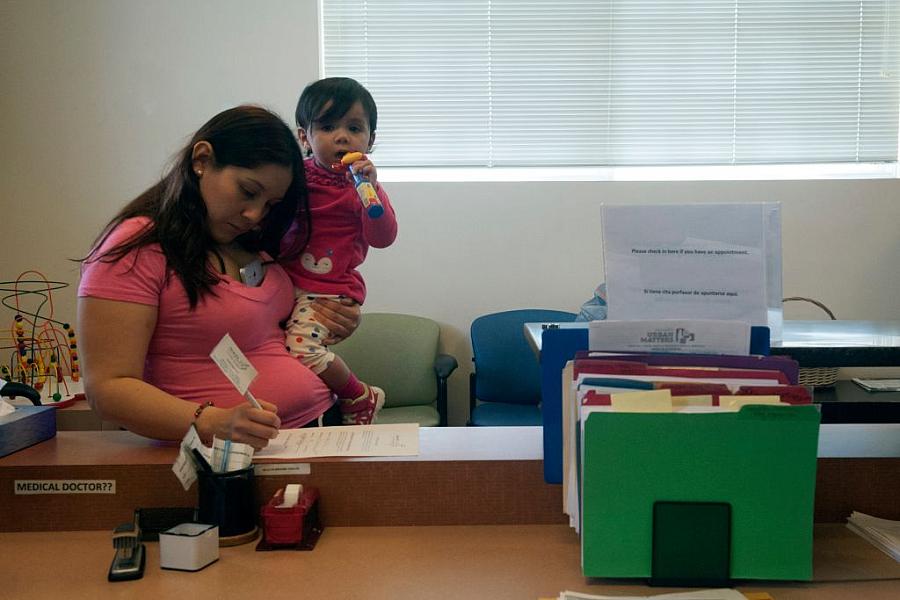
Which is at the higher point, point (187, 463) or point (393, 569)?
point (187, 463)

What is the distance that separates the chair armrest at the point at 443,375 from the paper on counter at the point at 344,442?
2.12 metres

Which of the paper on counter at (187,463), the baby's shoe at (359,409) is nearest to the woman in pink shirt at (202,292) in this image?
the paper on counter at (187,463)

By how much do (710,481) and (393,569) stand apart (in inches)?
18.2

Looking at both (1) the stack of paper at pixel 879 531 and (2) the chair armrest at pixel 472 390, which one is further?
(2) the chair armrest at pixel 472 390

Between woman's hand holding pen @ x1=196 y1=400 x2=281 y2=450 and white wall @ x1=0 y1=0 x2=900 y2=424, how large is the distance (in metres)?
2.71

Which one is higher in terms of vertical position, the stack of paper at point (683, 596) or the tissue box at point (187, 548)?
the tissue box at point (187, 548)

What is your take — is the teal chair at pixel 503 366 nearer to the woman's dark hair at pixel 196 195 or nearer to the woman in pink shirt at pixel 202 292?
the woman in pink shirt at pixel 202 292

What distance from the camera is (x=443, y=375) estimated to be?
3.68 metres

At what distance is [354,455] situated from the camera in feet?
4.53

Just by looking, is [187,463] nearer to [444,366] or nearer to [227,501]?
[227,501]

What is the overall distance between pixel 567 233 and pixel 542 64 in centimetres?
83

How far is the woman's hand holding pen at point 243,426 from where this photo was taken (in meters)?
1.36

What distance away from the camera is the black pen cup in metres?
1.26

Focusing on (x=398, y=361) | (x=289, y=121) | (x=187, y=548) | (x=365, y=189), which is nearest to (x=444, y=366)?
(x=398, y=361)
